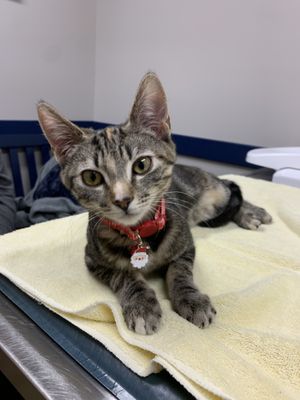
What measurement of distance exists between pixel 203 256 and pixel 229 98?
1113 mm

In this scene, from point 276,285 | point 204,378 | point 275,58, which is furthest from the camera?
point 275,58

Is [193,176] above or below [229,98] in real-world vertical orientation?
below

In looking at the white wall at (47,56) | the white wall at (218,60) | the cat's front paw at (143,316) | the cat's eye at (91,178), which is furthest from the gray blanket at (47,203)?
the cat's front paw at (143,316)

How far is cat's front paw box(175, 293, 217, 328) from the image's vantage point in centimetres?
57

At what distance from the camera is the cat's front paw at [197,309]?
566 mm

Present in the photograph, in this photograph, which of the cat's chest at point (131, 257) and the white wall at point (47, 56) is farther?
the white wall at point (47, 56)

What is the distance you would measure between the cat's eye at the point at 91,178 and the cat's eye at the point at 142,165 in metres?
0.07

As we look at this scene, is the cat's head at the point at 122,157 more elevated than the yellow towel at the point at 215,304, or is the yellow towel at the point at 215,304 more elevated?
the cat's head at the point at 122,157

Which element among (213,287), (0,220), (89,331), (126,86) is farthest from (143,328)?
(126,86)

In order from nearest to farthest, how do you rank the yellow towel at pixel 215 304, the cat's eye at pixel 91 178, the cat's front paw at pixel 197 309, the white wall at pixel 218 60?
1. the yellow towel at pixel 215 304
2. the cat's front paw at pixel 197 309
3. the cat's eye at pixel 91 178
4. the white wall at pixel 218 60

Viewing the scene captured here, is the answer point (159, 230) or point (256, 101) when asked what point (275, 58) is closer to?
point (256, 101)

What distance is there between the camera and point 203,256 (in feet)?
2.83

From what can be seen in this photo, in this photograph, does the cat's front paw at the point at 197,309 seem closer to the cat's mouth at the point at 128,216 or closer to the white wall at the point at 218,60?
Result: the cat's mouth at the point at 128,216

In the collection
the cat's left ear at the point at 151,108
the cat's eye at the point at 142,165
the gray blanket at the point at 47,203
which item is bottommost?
the gray blanket at the point at 47,203
